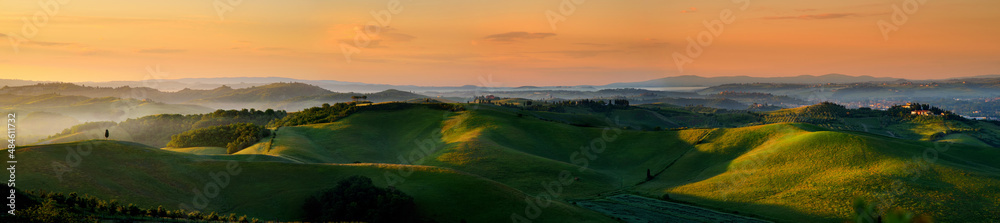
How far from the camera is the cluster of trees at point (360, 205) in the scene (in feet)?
205

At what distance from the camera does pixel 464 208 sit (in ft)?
220

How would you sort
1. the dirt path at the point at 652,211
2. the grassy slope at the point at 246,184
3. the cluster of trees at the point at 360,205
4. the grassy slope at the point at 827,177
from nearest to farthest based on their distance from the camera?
the grassy slope at the point at 246,184 → the cluster of trees at the point at 360,205 → the grassy slope at the point at 827,177 → the dirt path at the point at 652,211

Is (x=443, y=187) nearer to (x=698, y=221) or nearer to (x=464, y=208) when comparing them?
(x=464, y=208)

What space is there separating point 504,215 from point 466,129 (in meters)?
92.9

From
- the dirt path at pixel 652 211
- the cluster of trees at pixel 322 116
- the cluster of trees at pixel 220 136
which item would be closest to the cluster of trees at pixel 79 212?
the dirt path at pixel 652 211

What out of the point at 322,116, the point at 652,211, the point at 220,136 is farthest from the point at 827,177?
the point at 322,116

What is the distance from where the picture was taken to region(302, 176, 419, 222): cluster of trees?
62.4 meters

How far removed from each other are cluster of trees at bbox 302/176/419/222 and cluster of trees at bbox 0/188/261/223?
8719mm

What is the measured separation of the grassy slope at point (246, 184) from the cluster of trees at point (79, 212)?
4.63 m

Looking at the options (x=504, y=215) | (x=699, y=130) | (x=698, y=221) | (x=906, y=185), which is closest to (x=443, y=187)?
(x=504, y=215)

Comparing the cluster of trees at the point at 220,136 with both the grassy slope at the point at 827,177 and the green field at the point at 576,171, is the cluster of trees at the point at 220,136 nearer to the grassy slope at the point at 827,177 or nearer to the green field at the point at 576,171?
the green field at the point at 576,171

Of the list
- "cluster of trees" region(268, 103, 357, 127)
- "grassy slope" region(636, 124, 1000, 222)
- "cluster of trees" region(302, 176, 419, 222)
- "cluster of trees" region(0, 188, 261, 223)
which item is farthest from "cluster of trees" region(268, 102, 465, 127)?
"cluster of trees" region(0, 188, 261, 223)

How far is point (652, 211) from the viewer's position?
8006 centimetres

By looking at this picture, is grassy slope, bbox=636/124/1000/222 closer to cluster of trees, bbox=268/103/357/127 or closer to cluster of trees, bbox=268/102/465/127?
cluster of trees, bbox=268/102/465/127
